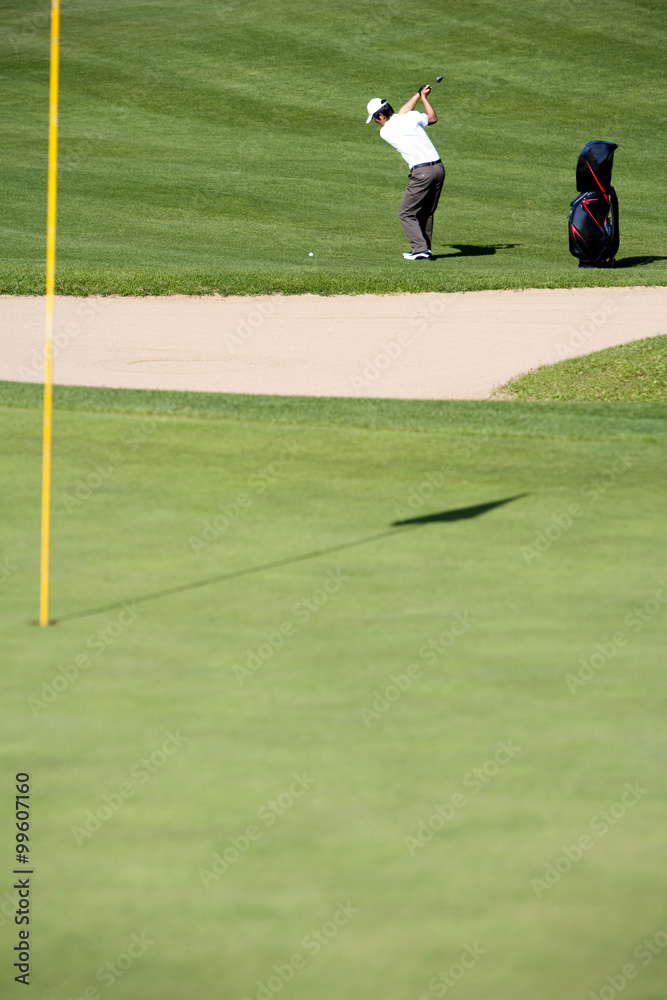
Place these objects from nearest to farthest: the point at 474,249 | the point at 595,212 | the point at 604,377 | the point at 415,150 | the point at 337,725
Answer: the point at 337,725 < the point at 604,377 < the point at 415,150 < the point at 595,212 < the point at 474,249

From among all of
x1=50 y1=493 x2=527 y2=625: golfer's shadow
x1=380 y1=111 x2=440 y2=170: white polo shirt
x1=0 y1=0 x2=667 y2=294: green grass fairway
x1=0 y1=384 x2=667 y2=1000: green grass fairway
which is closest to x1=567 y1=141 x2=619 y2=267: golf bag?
x1=0 y1=0 x2=667 y2=294: green grass fairway

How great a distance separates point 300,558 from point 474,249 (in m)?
14.3

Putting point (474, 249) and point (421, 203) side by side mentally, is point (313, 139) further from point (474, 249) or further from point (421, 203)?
point (421, 203)

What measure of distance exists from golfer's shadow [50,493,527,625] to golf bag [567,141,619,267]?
446 inches

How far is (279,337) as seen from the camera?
1391 cm

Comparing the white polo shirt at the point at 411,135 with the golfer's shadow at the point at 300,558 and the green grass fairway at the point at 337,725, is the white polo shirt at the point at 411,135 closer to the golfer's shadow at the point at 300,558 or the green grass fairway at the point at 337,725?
the green grass fairway at the point at 337,725

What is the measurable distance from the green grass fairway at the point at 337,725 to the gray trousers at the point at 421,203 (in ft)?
35.6

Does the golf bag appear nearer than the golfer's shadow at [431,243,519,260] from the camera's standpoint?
Yes

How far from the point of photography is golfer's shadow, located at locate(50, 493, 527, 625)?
466cm

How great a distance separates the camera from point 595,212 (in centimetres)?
Result: 1720

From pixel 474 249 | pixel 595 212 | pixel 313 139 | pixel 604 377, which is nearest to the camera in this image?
pixel 604 377

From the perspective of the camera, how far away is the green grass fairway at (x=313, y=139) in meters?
17.4

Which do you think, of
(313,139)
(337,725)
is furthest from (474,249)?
(337,725)

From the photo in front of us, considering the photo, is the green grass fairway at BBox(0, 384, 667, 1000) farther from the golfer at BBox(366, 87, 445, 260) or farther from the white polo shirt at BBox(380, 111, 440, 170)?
the white polo shirt at BBox(380, 111, 440, 170)
